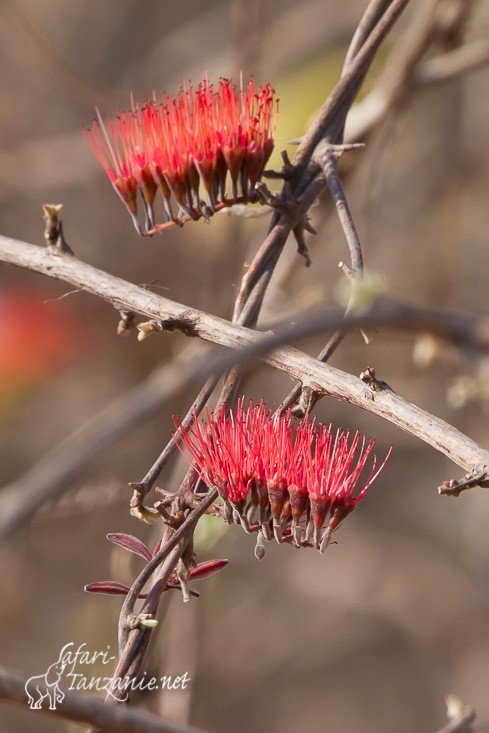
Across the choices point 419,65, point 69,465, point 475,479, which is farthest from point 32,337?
point 69,465

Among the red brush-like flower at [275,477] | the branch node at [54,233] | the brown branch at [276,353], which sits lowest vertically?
the red brush-like flower at [275,477]

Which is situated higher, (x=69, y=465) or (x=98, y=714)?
(x=69, y=465)

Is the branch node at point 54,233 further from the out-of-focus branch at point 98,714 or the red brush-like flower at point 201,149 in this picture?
the out-of-focus branch at point 98,714

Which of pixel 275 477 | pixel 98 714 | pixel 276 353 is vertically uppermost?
pixel 276 353

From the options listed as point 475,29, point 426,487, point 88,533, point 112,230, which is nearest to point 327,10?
point 475,29

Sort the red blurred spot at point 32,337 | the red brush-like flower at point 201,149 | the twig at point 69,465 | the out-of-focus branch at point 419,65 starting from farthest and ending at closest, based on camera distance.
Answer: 1. the red blurred spot at point 32,337
2. the out-of-focus branch at point 419,65
3. the red brush-like flower at point 201,149
4. the twig at point 69,465

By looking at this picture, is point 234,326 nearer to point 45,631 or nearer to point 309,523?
point 309,523

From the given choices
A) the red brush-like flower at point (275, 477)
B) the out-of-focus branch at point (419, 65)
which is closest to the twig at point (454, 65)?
the out-of-focus branch at point (419, 65)

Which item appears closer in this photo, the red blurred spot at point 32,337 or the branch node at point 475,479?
the branch node at point 475,479

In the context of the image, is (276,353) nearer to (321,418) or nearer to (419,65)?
(419,65)
